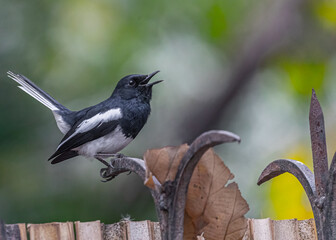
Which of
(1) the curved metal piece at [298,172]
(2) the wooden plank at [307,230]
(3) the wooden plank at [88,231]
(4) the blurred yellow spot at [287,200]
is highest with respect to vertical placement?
(4) the blurred yellow spot at [287,200]

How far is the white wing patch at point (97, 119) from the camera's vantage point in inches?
98.0

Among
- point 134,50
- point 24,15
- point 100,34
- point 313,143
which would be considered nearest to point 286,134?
point 134,50

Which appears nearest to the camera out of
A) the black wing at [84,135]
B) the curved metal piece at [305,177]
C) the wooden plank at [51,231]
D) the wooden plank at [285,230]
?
the curved metal piece at [305,177]

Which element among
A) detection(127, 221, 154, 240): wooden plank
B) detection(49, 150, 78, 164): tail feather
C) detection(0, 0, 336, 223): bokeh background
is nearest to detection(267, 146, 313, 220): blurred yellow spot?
detection(0, 0, 336, 223): bokeh background

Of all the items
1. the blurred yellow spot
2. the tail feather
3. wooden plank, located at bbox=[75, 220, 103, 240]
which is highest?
the tail feather

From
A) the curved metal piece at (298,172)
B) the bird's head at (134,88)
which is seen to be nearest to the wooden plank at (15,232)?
the curved metal piece at (298,172)

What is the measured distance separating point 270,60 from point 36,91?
1.15 metres

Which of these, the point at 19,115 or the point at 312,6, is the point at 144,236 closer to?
the point at 19,115

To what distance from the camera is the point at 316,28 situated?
2.92 meters

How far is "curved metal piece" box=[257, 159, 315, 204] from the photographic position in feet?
3.88

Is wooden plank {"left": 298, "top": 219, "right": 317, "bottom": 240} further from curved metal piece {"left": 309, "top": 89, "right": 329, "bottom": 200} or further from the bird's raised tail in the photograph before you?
the bird's raised tail

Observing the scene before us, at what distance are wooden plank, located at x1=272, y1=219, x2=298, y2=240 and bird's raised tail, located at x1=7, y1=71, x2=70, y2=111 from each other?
132 cm

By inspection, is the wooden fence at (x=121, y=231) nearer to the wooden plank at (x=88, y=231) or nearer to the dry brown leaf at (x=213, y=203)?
the wooden plank at (x=88, y=231)

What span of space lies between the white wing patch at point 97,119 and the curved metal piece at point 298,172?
1317 mm
